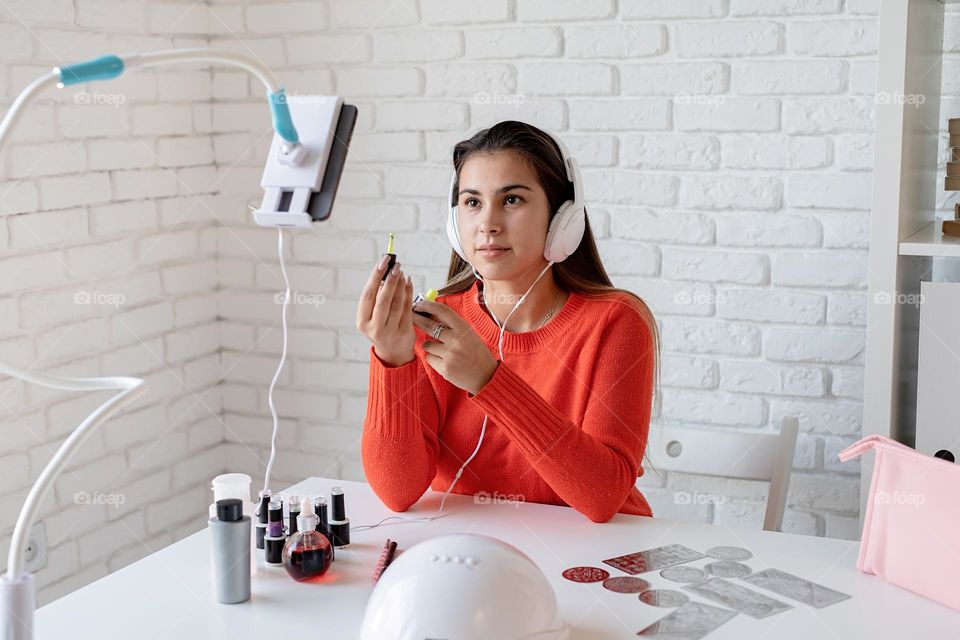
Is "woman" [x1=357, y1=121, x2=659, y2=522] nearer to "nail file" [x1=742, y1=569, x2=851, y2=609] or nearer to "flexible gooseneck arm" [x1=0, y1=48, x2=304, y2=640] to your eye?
"nail file" [x1=742, y1=569, x2=851, y2=609]

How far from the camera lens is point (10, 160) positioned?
1970 millimetres

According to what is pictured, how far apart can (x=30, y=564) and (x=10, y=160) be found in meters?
0.81

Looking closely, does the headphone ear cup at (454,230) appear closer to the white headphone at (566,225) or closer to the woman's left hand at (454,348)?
the white headphone at (566,225)

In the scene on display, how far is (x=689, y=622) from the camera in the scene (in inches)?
45.4

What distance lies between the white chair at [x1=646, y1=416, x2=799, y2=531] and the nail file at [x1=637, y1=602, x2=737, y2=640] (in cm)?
66

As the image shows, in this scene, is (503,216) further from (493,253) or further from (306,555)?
(306,555)

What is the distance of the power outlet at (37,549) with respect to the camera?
208 centimetres

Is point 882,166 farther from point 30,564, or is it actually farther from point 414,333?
point 30,564

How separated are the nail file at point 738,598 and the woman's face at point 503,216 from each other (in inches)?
25.2

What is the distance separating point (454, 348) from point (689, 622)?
512 millimetres

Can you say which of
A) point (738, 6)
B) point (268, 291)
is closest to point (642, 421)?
point (738, 6)

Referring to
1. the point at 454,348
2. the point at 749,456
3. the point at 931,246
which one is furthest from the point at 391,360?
the point at 931,246

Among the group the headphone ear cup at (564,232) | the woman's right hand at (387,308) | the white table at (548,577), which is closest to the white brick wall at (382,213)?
the headphone ear cup at (564,232)

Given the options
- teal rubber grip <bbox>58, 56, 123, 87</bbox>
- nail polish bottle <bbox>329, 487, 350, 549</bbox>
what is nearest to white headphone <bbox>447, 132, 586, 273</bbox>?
nail polish bottle <bbox>329, 487, 350, 549</bbox>
